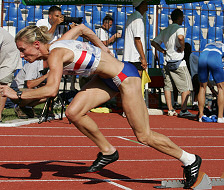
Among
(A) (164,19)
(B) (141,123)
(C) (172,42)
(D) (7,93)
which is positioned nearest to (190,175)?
(B) (141,123)

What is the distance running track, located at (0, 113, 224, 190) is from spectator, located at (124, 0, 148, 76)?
5.06 ft

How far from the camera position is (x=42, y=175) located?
5617mm

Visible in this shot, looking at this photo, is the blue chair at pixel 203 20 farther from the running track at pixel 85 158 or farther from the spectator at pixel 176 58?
the running track at pixel 85 158

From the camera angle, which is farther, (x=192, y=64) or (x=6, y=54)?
(x=192, y=64)

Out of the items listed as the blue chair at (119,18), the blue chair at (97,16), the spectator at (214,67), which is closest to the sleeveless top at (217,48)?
the spectator at (214,67)

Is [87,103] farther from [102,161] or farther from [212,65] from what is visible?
[212,65]

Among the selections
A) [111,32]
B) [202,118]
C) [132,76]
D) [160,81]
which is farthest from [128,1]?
[132,76]

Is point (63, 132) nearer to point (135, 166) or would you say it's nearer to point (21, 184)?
point (135, 166)

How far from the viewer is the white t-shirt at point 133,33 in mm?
11164

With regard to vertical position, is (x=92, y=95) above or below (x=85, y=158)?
above

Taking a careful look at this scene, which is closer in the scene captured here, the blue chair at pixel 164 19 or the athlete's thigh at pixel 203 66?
the athlete's thigh at pixel 203 66

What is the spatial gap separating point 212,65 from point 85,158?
499 cm

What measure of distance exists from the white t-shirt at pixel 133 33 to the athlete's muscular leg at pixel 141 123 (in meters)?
6.15

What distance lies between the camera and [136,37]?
11211 millimetres
